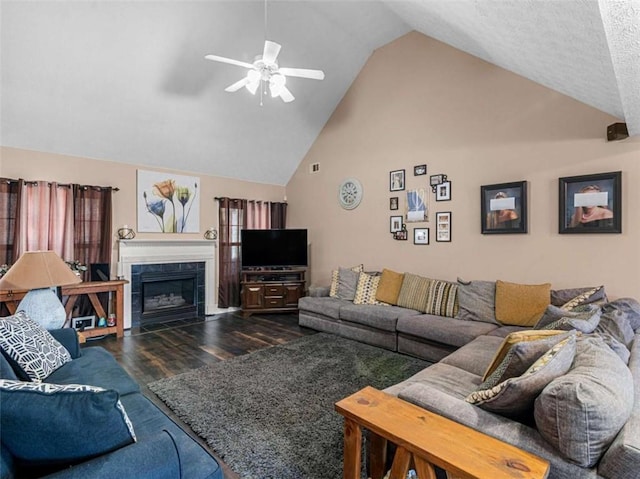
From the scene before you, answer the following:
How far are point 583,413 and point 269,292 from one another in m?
4.76

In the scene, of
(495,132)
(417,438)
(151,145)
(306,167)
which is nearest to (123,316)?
(151,145)

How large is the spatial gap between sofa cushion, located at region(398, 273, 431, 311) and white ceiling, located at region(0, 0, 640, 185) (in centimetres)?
249

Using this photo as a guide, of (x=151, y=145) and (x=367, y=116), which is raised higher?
(x=367, y=116)

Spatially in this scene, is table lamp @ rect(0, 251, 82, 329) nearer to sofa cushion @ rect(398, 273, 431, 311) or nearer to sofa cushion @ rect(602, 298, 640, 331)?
sofa cushion @ rect(398, 273, 431, 311)

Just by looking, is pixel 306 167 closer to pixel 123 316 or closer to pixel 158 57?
pixel 158 57

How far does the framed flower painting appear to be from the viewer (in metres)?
4.98

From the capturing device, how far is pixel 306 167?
6.29m

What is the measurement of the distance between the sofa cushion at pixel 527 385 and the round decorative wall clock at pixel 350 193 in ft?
13.4

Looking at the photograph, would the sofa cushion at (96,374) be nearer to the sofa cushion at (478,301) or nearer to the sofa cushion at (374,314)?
the sofa cushion at (374,314)

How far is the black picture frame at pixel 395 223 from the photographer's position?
15.8ft

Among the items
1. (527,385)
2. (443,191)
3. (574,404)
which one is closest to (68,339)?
(527,385)

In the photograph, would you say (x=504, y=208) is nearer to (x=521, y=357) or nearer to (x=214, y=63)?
(x=521, y=357)

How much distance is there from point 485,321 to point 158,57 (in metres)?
4.81

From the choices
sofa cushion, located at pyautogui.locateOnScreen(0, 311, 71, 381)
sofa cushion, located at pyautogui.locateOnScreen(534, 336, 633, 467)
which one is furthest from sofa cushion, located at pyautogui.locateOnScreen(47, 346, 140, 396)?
sofa cushion, located at pyautogui.locateOnScreen(534, 336, 633, 467)
